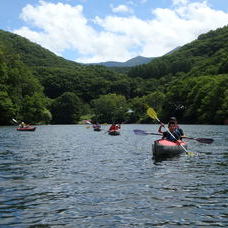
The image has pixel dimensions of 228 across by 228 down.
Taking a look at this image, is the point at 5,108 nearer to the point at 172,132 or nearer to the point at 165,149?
the point at 172,132

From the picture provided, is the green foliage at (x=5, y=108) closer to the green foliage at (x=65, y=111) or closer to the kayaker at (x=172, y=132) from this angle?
Answer: the green foliage at (x=65, y=111)

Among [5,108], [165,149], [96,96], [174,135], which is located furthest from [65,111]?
[165,149]

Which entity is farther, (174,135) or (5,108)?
(5,108)

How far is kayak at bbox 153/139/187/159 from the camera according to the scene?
22.6m

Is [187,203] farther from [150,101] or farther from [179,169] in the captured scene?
[150,101]

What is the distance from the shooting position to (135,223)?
910 centimetres

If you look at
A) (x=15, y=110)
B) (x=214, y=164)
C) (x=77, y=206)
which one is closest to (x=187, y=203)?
(x=77, y=206)

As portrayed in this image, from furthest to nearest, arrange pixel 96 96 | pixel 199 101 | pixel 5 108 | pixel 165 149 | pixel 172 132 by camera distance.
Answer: pixel 96 96 → pixel 199 101 → pixel 5 108 → pixel 172 132 → pixel 165 149

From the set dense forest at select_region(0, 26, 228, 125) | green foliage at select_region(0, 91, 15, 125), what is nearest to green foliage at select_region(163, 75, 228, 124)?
dense forest at select_region(0, 26, 228, 125)

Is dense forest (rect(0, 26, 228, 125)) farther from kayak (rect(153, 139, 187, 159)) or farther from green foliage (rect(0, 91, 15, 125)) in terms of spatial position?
kayak (rect(153, 139, 187, 159))

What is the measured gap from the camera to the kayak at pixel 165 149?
890 inches

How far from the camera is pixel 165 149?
22.7m

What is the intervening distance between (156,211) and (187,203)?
1261 mm

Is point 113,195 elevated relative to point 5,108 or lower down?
lower down
